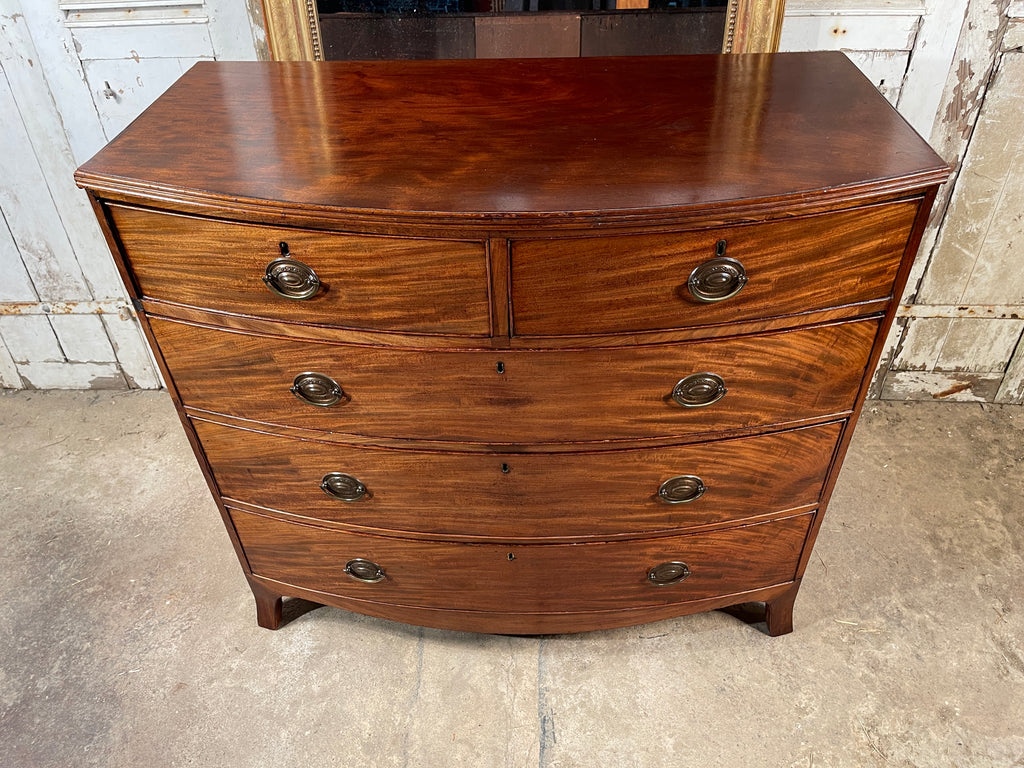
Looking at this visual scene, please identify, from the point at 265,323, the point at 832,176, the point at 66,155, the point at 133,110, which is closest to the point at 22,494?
the point at 66,155

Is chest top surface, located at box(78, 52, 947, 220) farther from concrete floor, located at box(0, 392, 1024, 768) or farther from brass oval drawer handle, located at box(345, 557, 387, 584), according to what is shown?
concrete floor, located at box(0, 392, 1024, 768)

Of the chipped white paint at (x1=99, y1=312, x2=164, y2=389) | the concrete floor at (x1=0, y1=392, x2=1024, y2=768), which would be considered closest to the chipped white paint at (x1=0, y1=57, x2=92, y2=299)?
the chipped white paint at (x1=99, y1=312, x2=164, y2=389)

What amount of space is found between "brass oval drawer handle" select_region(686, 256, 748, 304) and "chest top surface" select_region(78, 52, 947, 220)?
4.2 inches

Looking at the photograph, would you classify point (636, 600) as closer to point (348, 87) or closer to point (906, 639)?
point (906, 639)

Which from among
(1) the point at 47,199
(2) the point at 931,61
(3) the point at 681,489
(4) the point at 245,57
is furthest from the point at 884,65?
(1) the point at 47,199

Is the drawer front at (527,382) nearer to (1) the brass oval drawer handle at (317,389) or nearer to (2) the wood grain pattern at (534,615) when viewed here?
(1) the brass oval drawer handle at (317,389)

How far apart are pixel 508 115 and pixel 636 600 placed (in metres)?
1.04

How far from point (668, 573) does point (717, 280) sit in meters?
0.72

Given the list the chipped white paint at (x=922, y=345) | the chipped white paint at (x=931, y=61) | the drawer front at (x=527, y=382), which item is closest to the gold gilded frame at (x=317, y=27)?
the chipped white paint at (x=931, y=61)

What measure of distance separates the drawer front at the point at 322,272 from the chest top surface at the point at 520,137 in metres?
0.07

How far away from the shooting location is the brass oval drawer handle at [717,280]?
3.84ft

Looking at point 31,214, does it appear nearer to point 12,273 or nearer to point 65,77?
point 12,273

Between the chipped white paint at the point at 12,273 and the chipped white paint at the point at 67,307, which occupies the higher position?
the chipped white paint at the point at 12,273

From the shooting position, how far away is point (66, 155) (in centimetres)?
213
